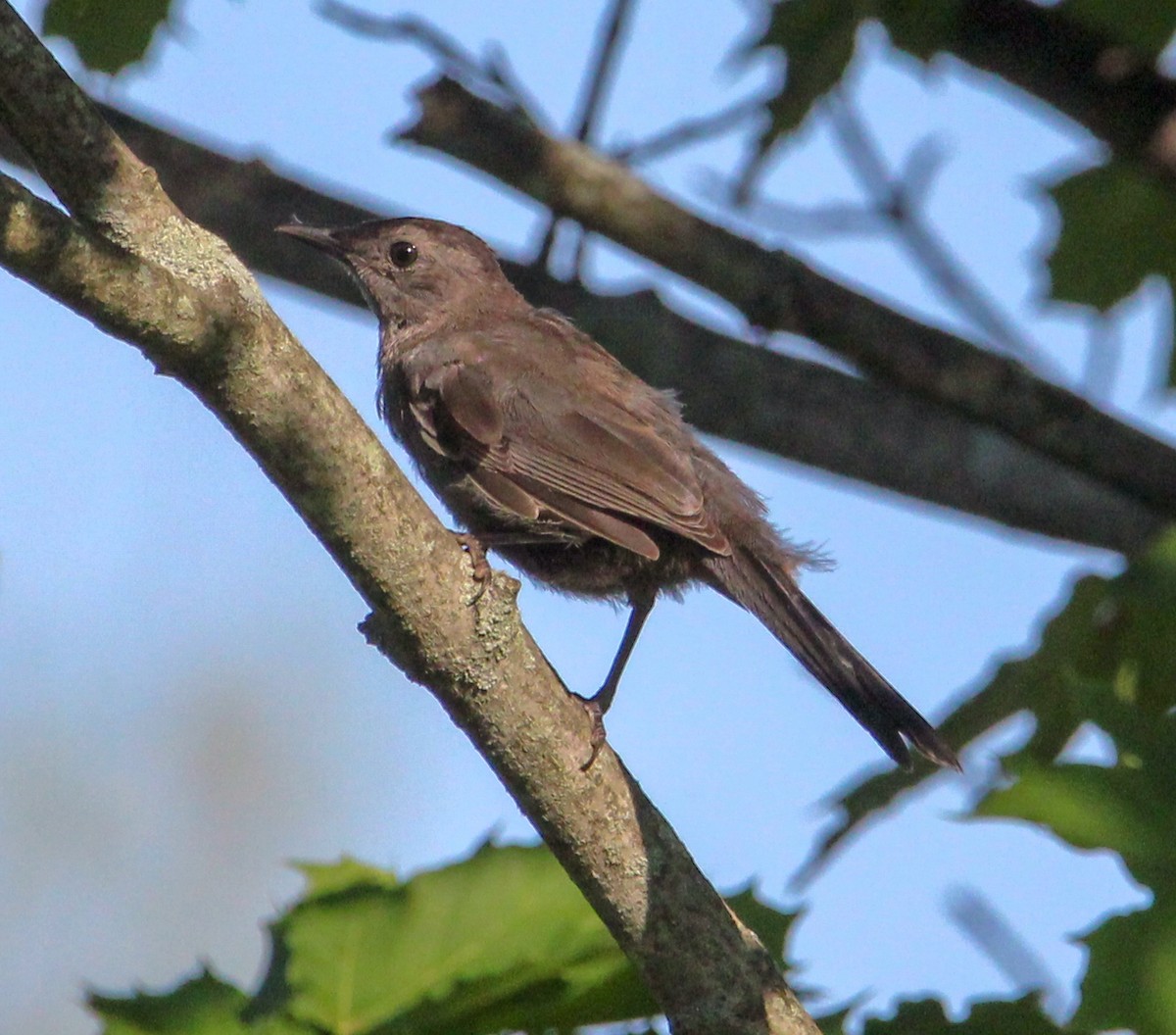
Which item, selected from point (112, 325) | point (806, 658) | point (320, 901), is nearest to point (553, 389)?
point (806, 658)

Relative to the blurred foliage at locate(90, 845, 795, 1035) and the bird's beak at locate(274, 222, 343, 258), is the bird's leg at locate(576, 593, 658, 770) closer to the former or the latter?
the blurred foliage at locate(90, 845, 795, 1035)

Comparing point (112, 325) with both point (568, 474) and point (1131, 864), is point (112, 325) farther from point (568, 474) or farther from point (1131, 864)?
point (568, 474)

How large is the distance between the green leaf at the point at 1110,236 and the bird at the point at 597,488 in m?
1.27

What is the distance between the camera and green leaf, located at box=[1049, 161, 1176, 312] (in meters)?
5.47

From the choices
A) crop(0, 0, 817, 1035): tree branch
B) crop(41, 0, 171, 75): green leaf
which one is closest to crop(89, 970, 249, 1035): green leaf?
crop(0, 0, 817, 1035): tree branch

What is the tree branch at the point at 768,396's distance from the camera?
17.9 feet

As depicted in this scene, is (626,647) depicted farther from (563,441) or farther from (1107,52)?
(1107,52)

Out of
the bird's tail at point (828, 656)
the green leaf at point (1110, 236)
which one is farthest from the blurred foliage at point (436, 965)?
the green leaf at point (1110, 236)

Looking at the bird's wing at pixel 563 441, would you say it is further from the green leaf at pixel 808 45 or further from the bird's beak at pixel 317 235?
the green leaf at pixel 808 45

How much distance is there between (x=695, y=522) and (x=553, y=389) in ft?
2.25

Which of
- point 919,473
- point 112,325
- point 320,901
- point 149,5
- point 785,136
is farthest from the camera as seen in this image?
point 919,473

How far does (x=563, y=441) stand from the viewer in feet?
16.1

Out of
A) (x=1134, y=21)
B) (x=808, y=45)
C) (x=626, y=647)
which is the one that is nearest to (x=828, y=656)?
(x=626, y=647)

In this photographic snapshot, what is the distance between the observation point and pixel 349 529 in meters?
2.96
